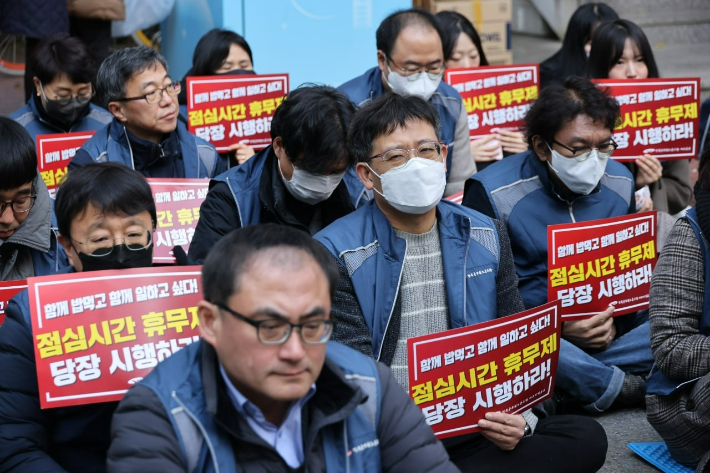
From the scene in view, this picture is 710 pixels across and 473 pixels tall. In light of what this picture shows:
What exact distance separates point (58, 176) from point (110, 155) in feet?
1.51

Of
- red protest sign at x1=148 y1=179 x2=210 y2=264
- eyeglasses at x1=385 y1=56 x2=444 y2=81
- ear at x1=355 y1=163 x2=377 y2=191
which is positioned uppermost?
eyeglasses at x1=385 y1=56 x2=444 y2=81

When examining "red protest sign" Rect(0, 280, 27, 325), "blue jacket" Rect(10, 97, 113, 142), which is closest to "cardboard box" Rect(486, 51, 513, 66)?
"blue jacket" Rect(10, 97, 113, 142)

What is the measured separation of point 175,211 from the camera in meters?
4.97

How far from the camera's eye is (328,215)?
4.57m

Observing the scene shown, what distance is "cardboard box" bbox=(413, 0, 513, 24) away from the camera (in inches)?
326

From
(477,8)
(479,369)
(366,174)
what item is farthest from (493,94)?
(479,369)

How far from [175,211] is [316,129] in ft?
3.71

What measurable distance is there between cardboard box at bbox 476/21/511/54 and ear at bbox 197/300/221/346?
6395 millimetres

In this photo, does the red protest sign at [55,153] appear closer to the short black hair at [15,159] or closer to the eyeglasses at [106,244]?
the short black hair at [15,159]

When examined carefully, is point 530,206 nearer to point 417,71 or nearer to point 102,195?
point 417,71

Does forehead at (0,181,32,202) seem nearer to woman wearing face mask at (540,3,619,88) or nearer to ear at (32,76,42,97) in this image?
ear at (32,76,42,97)

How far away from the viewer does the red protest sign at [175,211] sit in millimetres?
4902

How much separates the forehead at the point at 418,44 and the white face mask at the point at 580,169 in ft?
3.94

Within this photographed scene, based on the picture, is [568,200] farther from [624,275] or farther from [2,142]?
[2,142]
